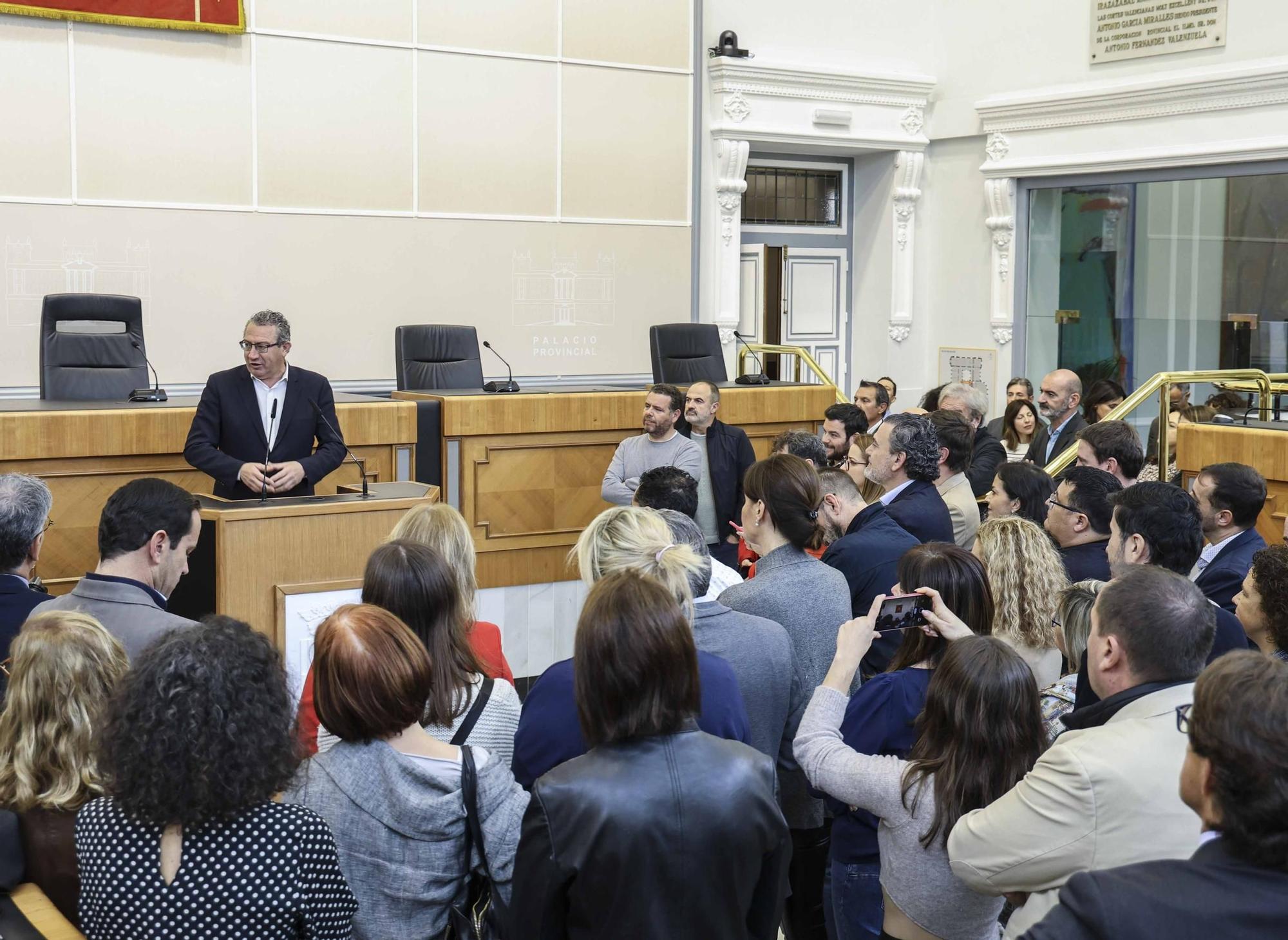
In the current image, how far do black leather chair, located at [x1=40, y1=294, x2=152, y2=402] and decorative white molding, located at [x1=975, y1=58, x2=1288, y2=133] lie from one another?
20.5ft

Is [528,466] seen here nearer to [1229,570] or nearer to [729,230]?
[1229,570]

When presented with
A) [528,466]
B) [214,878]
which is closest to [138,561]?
[214,878]

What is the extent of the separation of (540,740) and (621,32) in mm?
7776

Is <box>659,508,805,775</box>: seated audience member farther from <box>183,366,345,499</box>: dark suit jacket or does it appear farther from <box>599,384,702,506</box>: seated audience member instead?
<box>599,384,702,506</box>: seated audience member

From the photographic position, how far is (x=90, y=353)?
6094 millimetres

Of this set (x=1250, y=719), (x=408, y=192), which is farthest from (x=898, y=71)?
(x=1250, y=719)

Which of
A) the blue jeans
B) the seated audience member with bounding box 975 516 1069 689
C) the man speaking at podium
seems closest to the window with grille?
the man speaking at podium

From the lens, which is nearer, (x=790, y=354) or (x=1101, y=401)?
(x=1101, y=401)

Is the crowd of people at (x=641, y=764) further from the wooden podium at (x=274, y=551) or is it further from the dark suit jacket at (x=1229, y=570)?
the wooden podium at (x=274, y=551)

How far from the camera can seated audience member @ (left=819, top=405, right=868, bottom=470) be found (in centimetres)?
561

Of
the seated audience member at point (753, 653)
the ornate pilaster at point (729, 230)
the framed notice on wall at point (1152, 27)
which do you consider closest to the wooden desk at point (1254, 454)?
the seated audience member at point (753, 653)

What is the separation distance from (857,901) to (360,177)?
6.87 meters

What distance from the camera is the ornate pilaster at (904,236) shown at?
10.1 m

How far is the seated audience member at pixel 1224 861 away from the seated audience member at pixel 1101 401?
17.7 feet
